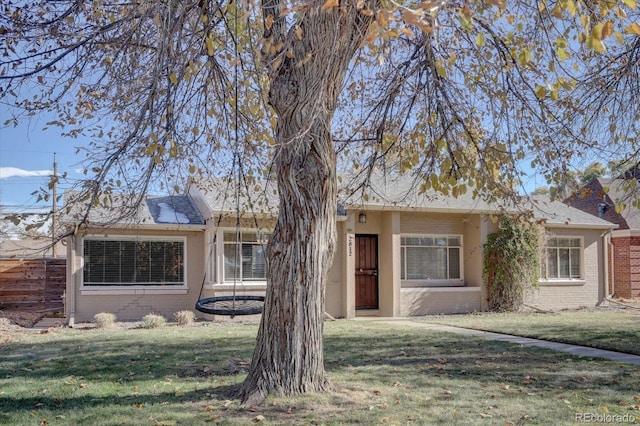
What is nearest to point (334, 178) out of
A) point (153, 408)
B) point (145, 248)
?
point (153, 408)

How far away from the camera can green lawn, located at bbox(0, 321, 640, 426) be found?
229 inches

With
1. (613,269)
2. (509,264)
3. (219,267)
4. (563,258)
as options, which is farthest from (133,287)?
(613,269)

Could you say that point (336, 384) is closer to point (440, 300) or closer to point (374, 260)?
point (374, 260)

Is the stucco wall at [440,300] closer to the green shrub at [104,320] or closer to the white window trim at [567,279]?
the white window trim at [567,279]

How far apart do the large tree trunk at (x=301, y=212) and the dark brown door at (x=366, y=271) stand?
413 inches

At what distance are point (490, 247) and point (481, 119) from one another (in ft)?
27.0

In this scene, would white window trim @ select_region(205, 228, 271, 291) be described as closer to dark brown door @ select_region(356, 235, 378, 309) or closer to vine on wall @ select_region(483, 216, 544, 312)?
dark brown door @ select_region(356, 235, 378, 309)

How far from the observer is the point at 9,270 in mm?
18641

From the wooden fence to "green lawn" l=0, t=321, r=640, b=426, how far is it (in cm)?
819

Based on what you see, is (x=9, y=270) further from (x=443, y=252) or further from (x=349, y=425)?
(x=349, y=425)

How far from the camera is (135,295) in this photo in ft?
50.1

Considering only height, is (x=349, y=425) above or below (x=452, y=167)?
below

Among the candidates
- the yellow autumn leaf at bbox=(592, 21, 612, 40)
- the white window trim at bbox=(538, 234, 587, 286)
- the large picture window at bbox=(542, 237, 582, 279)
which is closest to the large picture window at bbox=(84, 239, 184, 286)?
the white window trim at bbox=(538, 234, 587, 286)

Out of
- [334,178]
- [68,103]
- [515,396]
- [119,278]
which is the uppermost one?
[68,103]
